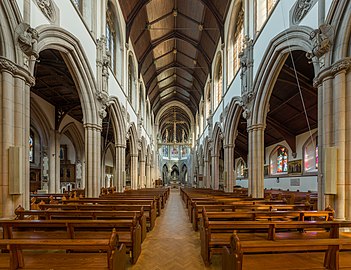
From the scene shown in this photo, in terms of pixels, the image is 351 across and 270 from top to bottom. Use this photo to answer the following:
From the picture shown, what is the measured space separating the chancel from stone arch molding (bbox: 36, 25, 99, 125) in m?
0.05

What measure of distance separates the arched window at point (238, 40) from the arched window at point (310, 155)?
579cm

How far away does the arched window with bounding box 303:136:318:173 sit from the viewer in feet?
47.0

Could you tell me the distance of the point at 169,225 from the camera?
7676 mm

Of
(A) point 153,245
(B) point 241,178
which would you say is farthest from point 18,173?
(B) point 241,178

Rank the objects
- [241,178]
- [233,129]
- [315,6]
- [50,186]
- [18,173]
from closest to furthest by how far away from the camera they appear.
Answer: [18,173], [315,6], [233,129], [50,186], [241,178]

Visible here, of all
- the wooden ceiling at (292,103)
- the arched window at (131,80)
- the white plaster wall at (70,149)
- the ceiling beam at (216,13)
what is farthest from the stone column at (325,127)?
the white plaster wall at (70,149)

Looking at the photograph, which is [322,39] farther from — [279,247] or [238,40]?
[238,40]

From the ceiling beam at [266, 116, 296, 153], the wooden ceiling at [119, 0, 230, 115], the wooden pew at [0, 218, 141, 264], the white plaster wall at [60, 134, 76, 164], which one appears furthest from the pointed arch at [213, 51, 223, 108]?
the wooden pew at [0, 218, 141, 264]

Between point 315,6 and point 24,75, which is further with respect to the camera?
point 315,6

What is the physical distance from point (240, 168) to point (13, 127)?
87.8 ft

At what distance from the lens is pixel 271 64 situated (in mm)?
9078

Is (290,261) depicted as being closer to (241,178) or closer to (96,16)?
(96,16)

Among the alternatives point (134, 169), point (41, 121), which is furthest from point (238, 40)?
point (41, 121)

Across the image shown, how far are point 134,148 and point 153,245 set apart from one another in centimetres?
1442
